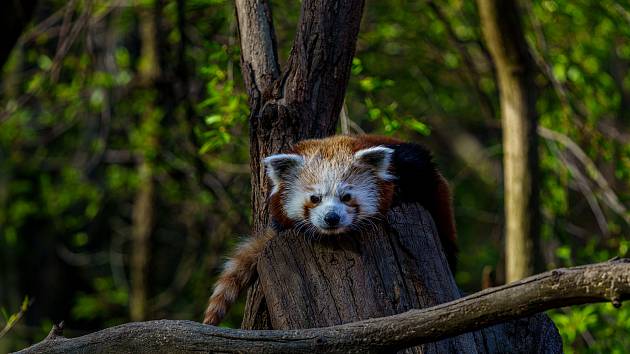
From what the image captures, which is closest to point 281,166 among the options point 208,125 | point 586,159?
point 208,125

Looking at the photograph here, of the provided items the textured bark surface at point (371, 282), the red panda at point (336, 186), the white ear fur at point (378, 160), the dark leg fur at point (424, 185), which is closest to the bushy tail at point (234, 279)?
the red panda at point (336, 186)

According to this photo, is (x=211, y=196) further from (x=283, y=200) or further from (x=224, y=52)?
(x=283, y=200)

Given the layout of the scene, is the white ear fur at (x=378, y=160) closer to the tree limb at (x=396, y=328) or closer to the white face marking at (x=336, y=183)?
the white face marking at (x=336, y=183)

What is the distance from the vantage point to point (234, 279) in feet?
13.1

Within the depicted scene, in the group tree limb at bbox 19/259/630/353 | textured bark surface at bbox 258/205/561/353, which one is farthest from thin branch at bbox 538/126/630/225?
tree limb at bbox 19/259/630/353

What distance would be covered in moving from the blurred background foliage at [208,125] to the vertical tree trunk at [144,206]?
35 mm

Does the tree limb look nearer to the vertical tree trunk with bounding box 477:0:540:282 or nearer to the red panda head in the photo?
the red panda head

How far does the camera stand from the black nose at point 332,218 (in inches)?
157

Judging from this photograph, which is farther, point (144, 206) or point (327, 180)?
point (144, 206)

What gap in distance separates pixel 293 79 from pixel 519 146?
2672 millimetres

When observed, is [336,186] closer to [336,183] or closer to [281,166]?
[336,183]

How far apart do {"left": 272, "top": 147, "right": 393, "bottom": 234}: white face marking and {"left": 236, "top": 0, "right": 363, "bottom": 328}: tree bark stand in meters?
0.16

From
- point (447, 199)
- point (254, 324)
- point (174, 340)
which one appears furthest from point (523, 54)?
point (174, 340)

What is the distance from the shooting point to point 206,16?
8281mm
